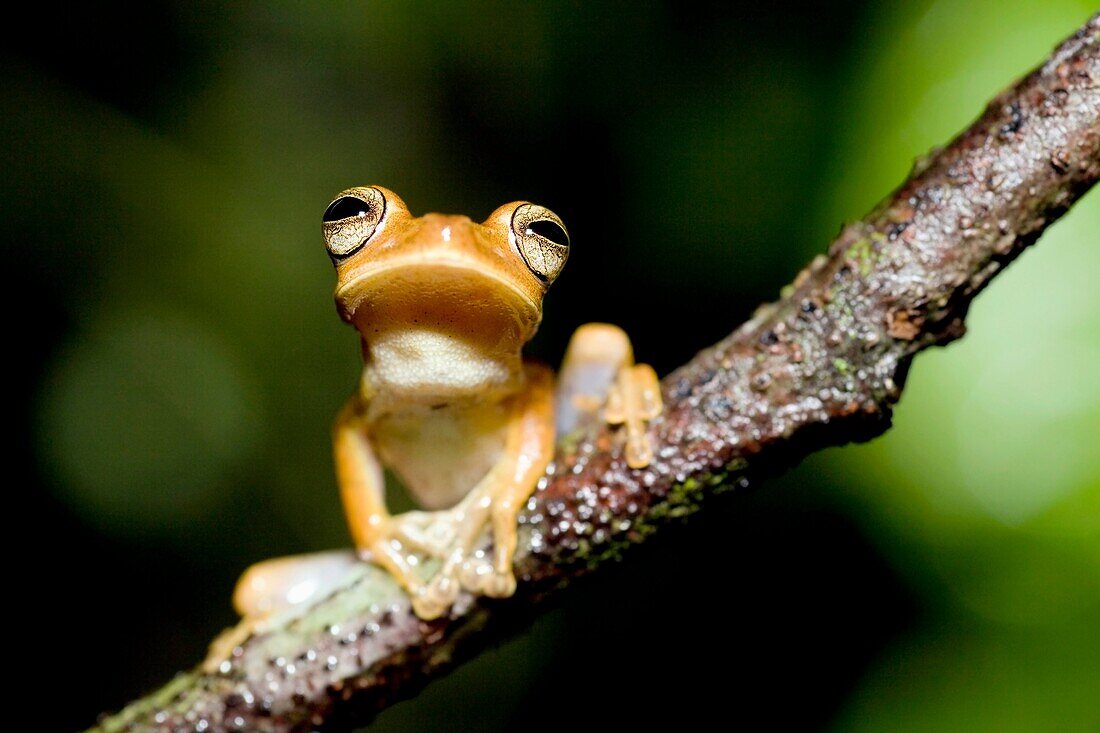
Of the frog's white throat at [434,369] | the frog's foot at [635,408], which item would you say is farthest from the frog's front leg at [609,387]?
the frog's white throat at [434,369]

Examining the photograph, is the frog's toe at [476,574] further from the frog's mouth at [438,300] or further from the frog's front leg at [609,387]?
the frog's mouth at [438,300]

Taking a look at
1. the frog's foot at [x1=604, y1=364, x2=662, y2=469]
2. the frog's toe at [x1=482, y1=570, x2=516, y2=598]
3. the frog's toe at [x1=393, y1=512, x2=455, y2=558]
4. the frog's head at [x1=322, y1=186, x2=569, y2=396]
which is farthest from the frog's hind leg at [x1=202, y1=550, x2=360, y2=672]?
the frog's foot at [x1=604, y1=364, x2=662, y2=469]

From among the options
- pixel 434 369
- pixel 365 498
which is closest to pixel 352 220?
pixel 434 369

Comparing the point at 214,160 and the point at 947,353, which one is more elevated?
the point at 214,160

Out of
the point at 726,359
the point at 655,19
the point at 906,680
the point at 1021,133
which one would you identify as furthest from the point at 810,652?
the point at 655,19

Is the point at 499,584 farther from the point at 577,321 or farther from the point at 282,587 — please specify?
the point at 577,321

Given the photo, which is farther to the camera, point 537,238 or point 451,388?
point 451,388

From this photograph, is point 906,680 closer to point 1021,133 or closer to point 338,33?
point 1021,133

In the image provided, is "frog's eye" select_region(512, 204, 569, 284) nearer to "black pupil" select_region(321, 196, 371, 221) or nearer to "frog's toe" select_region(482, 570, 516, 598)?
"black pupil" select_region(321, 196, 371, 221)
